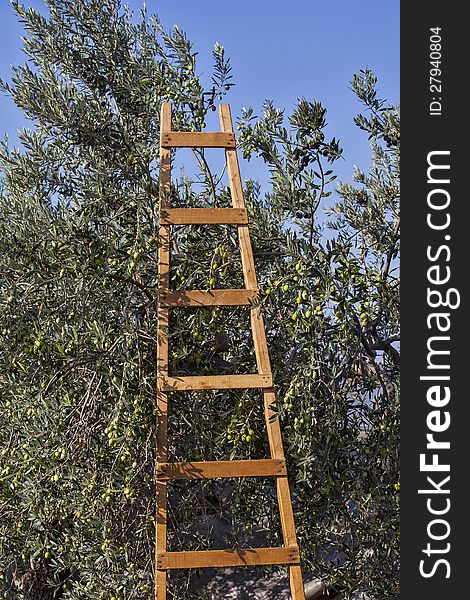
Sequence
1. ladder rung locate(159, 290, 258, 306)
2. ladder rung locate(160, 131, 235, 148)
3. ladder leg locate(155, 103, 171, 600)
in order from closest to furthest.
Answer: ladder leg locate(155, 103, 171, 600) → ladder rung locate(159, 290, 258, 306) → ladder rung locate(160, 131, 235, 148)

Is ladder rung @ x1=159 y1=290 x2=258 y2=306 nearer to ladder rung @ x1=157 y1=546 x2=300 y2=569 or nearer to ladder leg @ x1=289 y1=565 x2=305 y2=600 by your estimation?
ladder rung @ x1=157 y1=546 x2=300 y2=569

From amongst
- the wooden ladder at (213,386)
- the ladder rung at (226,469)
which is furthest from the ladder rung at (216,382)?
the ladder rung at (226,469)

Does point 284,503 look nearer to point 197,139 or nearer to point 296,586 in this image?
Answer: point 296,586

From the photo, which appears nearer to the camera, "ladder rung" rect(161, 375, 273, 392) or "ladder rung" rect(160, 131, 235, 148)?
"ladder rung" rect(161, 375, 273, 392)

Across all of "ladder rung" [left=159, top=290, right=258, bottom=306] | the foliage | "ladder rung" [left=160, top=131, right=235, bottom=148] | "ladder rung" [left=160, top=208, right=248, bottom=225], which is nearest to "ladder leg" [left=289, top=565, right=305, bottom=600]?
the foliage

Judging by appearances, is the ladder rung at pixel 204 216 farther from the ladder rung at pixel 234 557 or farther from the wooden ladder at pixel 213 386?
Answer: the ladder rung at pixel 234 557

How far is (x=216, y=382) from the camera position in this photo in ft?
13.0

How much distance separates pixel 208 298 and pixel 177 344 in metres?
0.40

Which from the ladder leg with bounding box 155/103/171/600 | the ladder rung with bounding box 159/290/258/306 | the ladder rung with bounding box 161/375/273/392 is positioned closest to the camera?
the ladder leg with bounding box 155/103/171/600

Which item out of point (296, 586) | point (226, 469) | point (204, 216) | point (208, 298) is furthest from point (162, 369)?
point (296, 586)

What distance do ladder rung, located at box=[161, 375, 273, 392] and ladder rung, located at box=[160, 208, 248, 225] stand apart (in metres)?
0.77

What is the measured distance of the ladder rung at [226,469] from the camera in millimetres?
3840

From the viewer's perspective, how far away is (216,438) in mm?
4215

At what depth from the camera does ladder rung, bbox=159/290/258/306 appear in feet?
13.1
